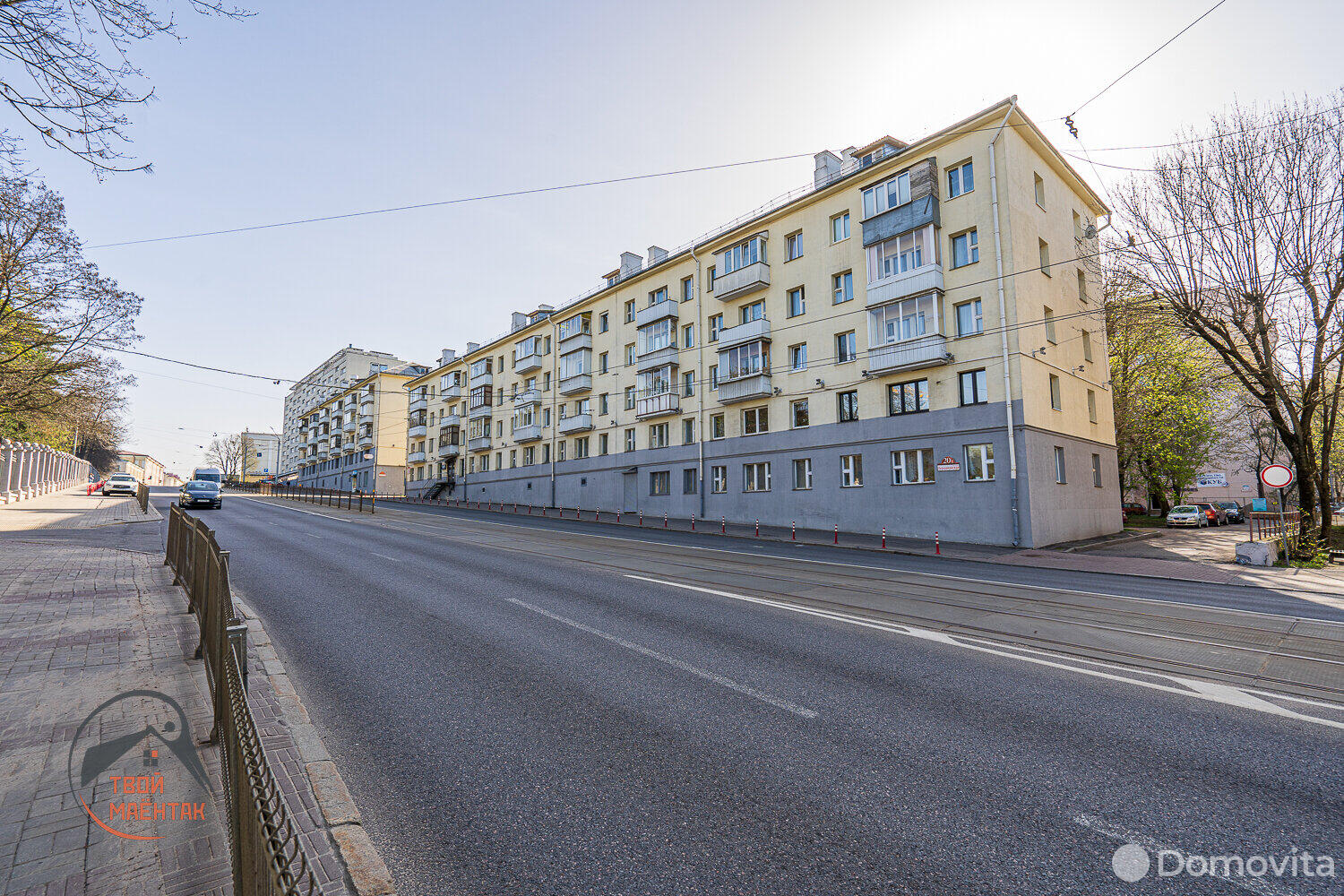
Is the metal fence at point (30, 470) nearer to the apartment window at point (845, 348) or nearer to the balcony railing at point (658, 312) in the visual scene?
the balcony railing at point (658, 312)

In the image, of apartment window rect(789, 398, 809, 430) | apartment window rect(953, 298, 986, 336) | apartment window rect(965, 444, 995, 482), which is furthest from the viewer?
apartment window rect(789, 398, 809, 430)

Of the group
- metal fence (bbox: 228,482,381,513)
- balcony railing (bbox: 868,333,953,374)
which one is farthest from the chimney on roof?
metal fence (bbox: 228,482,381,513)

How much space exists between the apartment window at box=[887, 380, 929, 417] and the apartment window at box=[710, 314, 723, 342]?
11278mm

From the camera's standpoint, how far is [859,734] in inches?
176

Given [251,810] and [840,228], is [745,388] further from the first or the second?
[251,810]

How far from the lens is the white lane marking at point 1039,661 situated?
200 inches

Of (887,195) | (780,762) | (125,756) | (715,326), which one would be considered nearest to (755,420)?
(715,326)

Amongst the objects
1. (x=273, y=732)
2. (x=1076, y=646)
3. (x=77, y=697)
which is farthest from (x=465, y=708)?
(x=1076, y=646)

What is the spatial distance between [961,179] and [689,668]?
2459 cm

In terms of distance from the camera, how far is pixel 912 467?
24.1 metres

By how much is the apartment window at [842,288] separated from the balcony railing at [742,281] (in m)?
3.96

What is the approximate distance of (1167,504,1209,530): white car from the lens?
34.1 metres

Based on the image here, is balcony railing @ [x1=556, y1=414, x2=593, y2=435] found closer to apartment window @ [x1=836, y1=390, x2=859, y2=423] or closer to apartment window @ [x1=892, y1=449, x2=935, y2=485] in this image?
apartment window @ [x1=836, y1=390, x2=859, y2=423]

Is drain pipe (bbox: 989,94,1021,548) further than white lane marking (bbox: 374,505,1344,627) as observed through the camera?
Yes
